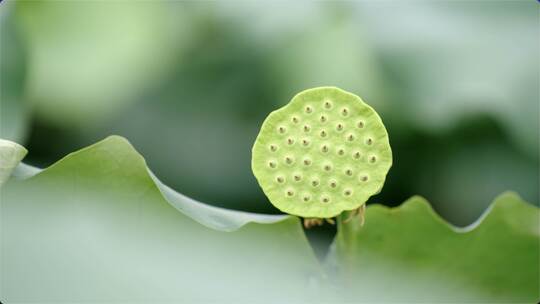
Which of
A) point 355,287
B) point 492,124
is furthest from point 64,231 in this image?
point 492,124

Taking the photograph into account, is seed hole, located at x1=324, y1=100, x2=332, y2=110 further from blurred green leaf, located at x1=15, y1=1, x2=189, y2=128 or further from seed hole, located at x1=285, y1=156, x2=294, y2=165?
blurred green leaf, located at x1=15, y1=1, x2=189, y2=128

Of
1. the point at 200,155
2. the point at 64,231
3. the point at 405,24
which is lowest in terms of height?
the point at 200,155

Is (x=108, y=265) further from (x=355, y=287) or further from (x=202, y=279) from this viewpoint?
(x=355, y=287)

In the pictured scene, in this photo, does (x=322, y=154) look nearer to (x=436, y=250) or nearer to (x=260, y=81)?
(x=436, y=250)

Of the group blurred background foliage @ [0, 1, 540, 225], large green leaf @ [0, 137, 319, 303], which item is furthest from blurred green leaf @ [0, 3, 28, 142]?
large green leaf @ [0, 137, 319, 303]

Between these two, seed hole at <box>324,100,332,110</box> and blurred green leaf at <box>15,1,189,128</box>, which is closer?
seed hole at <box>324,100,332,110</box>

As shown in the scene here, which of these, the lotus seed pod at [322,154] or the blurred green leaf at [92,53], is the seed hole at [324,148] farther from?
the blurred green leaf at [92,53]

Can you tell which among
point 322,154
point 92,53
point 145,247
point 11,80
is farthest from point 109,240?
point 92,53
